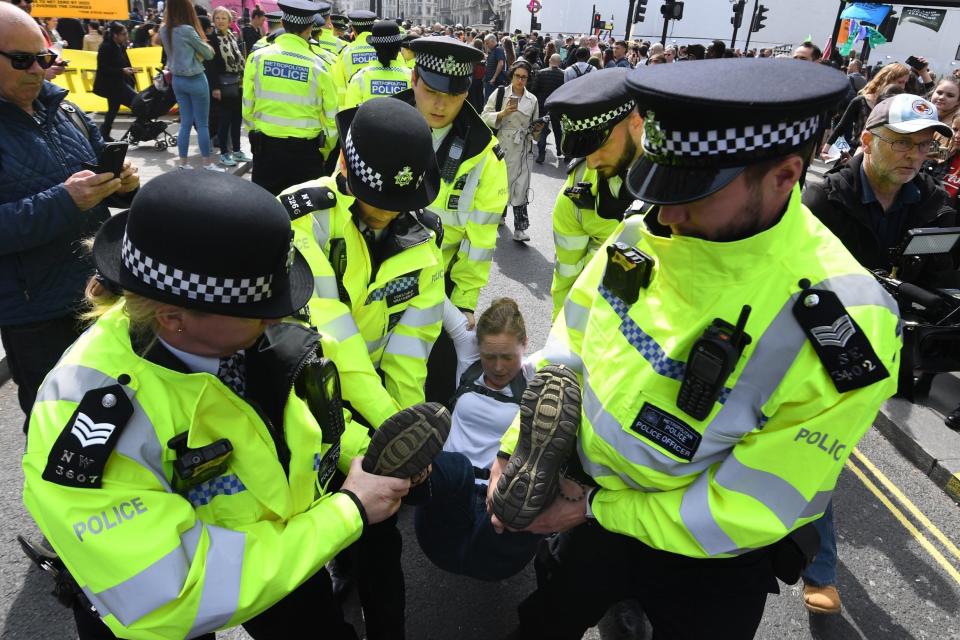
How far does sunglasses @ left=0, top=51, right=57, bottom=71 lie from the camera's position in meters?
2.44

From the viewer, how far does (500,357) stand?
120 inches

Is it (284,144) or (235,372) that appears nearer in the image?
(235,372)

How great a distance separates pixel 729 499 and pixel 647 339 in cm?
45

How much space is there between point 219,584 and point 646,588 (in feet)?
3.94

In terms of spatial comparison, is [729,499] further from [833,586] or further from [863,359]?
[833,586]

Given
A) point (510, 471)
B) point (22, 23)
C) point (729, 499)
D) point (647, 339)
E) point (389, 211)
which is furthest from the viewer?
point (22, 23)

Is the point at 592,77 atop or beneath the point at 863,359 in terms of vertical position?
atop

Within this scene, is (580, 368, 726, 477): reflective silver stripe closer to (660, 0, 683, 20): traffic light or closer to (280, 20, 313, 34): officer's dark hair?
(280, 20, 313, 34): officer's dark hair

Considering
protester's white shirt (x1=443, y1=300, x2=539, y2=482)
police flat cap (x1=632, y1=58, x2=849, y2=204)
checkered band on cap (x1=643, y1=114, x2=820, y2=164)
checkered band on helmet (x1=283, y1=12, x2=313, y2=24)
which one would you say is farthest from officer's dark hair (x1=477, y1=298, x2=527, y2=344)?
checkered band on helmet (x1=283, y1=12, x2=313, y2=24)

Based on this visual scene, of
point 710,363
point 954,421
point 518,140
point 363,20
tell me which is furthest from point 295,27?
point 954,421

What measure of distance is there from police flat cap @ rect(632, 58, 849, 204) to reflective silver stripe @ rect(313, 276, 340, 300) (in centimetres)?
117

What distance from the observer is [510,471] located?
1812mm

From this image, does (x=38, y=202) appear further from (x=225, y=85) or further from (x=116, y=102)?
(x=116, y=102)

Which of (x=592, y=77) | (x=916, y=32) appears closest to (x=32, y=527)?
(x=592, y=77)
